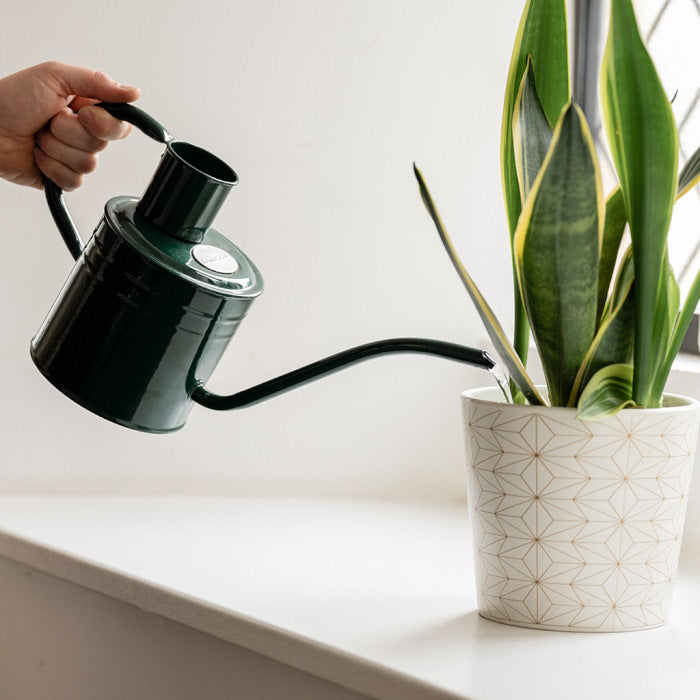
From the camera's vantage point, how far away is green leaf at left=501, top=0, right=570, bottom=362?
26.3 inches

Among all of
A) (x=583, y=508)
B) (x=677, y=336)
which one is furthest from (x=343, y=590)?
(x=677, y=336)

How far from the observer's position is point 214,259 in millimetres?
607

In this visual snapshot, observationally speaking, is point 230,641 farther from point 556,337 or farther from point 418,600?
point 556,337

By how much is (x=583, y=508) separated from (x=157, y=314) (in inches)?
12.1

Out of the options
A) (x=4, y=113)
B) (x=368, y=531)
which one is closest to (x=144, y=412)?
(x=4, y=113)

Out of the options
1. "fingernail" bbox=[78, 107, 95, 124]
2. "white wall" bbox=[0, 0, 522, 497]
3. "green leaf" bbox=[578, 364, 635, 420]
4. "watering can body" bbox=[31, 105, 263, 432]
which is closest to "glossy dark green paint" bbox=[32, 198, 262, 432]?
"watering can body" bbox=[31, 105, 263, 432]

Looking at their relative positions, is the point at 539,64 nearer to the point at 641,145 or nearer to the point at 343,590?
the point at 641,145

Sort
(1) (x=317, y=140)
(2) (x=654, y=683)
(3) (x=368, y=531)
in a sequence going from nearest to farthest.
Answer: (2) (x=654, y=683)
(3) (x=368, y=531)
(1) (x=317, y=140)

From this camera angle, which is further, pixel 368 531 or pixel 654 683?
pixel 368 531

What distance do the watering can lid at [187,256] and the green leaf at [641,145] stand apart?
248 millimetres

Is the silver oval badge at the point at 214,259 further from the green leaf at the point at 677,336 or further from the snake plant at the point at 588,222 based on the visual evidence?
the green leaf at the point at 677,336

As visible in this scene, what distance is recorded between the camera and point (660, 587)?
64cm

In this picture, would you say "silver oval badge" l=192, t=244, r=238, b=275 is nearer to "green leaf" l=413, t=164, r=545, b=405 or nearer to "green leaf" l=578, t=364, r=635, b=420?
"green leaf" l=413, t=164, r=545, b=405

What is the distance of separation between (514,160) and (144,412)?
1.06ft
